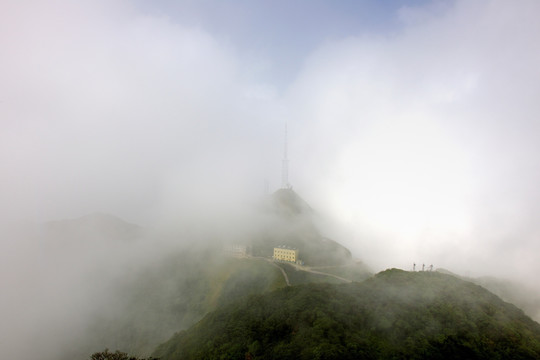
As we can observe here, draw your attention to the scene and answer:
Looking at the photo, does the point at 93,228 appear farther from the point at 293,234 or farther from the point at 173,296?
the point at 293,234

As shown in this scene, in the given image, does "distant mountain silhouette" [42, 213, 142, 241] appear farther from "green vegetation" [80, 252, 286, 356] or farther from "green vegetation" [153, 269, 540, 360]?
"green vegetation" [153, 269, 540, 360]

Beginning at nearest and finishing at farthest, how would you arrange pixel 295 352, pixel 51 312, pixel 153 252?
pixel 295 352, pixel 51 312, pixel 153 252

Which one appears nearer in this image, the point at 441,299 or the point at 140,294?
the point at 441,299

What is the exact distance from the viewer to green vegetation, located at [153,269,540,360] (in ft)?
131

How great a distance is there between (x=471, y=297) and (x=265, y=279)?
59.3 metres

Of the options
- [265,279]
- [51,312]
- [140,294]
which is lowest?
[51,312]

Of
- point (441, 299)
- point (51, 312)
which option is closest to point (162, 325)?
point (51, 312)

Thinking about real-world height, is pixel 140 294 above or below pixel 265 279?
below

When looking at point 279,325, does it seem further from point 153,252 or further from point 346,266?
point 153,252

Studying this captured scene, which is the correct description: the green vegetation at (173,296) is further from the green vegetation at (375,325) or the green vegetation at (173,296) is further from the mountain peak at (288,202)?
the mountain peak at (288,202)

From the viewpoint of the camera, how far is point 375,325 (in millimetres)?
46438

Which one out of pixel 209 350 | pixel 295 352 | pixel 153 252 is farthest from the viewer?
pixel 153 252

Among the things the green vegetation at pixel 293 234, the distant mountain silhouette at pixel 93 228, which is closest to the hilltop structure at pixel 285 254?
the green vegetation at pixel 293 234

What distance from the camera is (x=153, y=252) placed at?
134 m
